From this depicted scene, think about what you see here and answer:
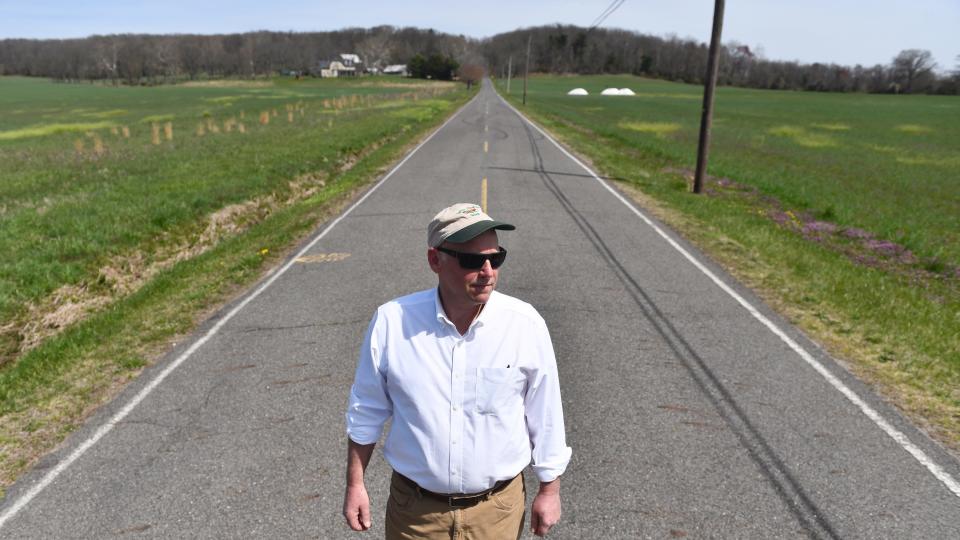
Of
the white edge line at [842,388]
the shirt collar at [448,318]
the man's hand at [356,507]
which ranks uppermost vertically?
Answer: the shirt collar at [448,318]

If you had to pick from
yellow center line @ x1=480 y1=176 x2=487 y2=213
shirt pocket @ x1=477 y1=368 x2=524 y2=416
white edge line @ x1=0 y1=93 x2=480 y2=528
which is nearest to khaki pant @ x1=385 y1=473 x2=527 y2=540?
shirt pocket @ x1=477 y1=368 x2=524 y2=416

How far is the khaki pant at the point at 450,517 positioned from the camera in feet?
7.99

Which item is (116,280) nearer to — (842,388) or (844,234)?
(842,388)

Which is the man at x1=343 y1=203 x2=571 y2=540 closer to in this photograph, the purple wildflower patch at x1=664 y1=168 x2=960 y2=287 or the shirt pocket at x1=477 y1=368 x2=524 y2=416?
the shirt pocket at x1=477 y1=368 x2=524 y2=416

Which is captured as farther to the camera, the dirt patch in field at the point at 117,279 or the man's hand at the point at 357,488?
the dirt patch in field at the point at 117,279

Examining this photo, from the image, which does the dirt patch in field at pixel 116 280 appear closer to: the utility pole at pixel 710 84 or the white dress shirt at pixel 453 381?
the white dress shirt at pixel 453 381

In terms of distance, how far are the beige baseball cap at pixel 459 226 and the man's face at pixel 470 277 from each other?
41 mm

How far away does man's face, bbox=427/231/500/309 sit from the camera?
2279mm

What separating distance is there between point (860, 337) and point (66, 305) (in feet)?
36.0

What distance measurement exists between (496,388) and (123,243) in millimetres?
11263

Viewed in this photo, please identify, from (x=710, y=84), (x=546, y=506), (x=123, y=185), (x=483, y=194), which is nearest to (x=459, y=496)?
(x=546, y=506)

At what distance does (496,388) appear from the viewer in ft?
7.75

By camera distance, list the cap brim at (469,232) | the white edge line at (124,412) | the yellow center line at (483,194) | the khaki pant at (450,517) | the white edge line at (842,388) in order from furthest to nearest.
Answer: the yellow center line at (483,194)
the white edge line at (842,388)
the white edge line at (124,412)
the khaki pant at (450,517)
the cap brim at (469,232)

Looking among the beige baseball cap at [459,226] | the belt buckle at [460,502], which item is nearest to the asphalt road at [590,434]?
the belt buckle at [460,502]
